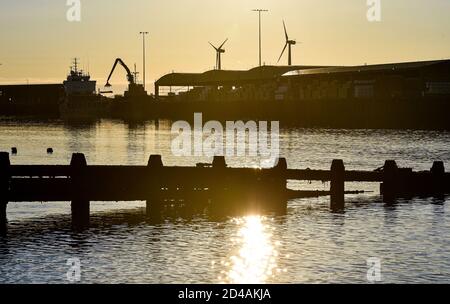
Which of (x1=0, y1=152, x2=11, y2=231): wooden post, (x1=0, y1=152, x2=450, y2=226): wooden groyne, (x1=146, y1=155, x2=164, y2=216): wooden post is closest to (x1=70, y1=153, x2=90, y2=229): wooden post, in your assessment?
(x1=0, y1=152, x2=450, y2=226): wooden groyne

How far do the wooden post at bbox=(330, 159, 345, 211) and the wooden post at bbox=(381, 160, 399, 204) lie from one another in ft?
8.16

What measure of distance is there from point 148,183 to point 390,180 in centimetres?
1375

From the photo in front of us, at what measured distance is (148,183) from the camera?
47.0 m

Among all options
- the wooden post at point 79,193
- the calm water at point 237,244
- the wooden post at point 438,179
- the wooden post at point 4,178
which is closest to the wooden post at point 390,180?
the calm water at point 237,244

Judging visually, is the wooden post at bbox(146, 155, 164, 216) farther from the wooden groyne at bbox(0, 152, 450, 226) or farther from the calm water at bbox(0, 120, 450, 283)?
the calm water at bbox(0, 120, 450, 283)

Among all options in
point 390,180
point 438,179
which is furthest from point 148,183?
point 438,179

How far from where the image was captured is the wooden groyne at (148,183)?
4584 centimetres

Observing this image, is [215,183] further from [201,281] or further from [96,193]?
[201,281]

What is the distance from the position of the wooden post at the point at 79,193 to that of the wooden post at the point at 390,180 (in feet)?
52.4

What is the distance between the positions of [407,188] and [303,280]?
20.3 m

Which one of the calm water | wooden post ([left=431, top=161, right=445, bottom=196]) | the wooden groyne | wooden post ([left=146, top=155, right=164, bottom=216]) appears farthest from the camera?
wooden post ([left=431, top=161, right=445, bottom=196])

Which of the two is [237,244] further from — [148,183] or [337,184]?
[337,184]

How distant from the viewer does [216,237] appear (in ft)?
143

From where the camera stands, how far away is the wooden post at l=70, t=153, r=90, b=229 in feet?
150
